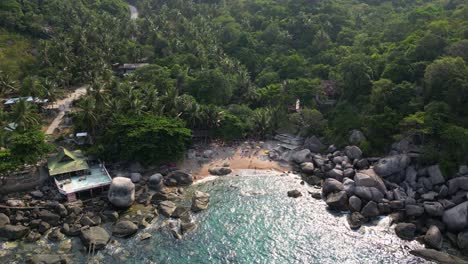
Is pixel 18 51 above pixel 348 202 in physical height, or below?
above

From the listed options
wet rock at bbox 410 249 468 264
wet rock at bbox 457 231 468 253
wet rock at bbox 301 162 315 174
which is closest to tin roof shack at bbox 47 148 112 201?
wet rock at bbox 301 162 315 174

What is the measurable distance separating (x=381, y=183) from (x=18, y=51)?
69606 mm

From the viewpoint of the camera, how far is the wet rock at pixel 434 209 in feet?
131

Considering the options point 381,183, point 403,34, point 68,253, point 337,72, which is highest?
point 403,34

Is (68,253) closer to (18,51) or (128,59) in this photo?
(128,59)

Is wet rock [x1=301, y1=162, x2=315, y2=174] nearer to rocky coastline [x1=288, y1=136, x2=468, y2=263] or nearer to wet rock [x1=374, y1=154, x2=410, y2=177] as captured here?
rocky coastline [x1=288, y1=136, x2=468, y2=263]

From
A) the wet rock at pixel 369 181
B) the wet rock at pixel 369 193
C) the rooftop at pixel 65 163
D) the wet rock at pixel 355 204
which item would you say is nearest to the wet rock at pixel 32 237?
the rooftop at pixel 65 163

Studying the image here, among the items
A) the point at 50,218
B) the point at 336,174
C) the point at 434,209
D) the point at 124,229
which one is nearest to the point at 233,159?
→ the point at 336,174

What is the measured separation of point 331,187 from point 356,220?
5843 mm

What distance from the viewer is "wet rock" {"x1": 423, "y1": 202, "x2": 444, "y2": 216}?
3984 cm

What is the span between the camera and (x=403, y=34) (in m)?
70.6

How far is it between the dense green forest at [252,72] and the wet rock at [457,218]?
20.8 ft

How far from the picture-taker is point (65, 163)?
147ft

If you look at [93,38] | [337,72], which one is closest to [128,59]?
[93,38]
